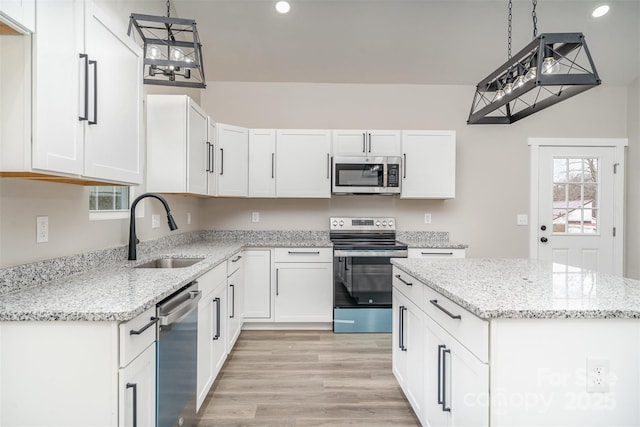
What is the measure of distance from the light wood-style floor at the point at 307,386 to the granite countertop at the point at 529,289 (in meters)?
0.92

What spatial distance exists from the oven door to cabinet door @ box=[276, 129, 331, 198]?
11cm

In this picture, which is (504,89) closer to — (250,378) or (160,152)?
(160,152)

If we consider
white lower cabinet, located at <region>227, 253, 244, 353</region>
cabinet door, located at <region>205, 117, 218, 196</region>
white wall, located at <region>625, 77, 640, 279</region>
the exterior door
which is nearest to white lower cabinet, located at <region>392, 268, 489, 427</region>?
→ white lower cabinet, located at <region>227, 253, 244, 353</region>

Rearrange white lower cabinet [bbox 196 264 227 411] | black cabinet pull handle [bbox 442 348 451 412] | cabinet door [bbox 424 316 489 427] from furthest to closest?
white lower cabinet [bbox 196 264 227 411], black cabinet pull handle [bbox 442 348 451 412], cabinet door [bbox 424 316 489 427]

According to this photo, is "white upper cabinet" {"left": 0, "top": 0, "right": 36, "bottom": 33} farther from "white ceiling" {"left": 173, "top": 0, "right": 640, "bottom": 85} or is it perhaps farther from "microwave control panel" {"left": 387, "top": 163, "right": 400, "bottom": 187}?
"microwave control panel" {"left": 387, "top": 163, "right": 400, "bottom": 187}

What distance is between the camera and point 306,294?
11.0ft

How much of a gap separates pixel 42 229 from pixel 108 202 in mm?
599

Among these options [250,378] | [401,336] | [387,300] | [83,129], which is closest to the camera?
[83,129]

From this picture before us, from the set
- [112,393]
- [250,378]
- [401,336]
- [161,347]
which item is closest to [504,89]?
[401,336]

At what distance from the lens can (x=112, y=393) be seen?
108cm

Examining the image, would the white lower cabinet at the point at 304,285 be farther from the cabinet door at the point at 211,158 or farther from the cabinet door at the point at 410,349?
the cabinet door at the point at 410,349

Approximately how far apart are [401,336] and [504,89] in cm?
157

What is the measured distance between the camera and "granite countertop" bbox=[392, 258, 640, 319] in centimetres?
111

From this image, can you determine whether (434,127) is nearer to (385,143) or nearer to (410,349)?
(385,143)
